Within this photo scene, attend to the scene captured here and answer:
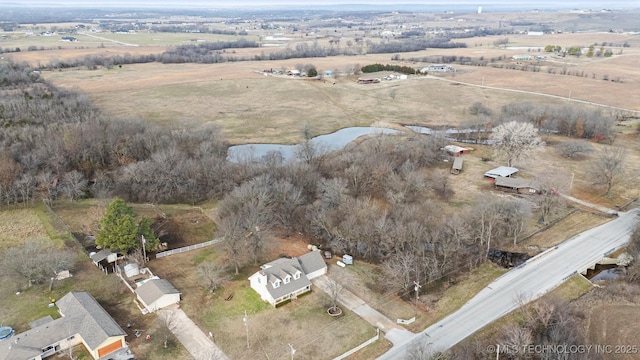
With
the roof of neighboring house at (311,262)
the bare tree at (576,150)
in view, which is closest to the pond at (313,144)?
the roof of neighboring house at (311,262)

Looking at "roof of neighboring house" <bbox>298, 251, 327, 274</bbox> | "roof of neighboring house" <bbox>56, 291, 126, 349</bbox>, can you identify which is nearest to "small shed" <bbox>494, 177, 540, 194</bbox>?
"roof of neighboring house" <bbox>298, 251, 327, 274</bbox>

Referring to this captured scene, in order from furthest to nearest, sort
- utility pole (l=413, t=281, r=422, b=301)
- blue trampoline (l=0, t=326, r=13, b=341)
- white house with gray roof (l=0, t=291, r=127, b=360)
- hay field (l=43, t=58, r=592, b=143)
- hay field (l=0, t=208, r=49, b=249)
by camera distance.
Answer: hay field (l=43, t=58, r=592, b=143) < hay field (l=0, t=208, r=49, b=249) < utility pole (l=413, t=281, r=422, b=301) < blue trampoline (l=0, t=326, r=13, b=341) < white house with gray roof (l=0, t=291, r=127, b=360)

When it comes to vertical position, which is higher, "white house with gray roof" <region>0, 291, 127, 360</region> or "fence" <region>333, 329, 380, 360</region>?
"white house with gray roof" <region>0, 291, 127, 360</region>

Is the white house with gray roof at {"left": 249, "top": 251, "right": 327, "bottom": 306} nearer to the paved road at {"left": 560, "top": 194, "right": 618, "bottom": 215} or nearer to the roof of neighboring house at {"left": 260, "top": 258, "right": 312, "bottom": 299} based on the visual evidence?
the roof of neighboring house at {"left": 260, "top": 258, "right": 312, "bottom": 299}

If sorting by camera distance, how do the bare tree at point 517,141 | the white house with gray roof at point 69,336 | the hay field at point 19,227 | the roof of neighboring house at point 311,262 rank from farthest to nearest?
the bare tree at point 517,141 < the hay field at point 19,227 < the roof of neighboring house at point 311,262 < the white house with gray roof at point 69,336

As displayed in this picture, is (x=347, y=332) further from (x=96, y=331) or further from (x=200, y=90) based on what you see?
(x=200, y=90)

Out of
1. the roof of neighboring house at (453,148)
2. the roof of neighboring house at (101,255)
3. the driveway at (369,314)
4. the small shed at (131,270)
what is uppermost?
the roof of neighboring house at (453,148)

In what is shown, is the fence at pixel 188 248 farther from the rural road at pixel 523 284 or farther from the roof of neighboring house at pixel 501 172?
the roof of neighboring house at pixel 501 172

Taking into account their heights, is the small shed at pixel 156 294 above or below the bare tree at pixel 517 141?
below
